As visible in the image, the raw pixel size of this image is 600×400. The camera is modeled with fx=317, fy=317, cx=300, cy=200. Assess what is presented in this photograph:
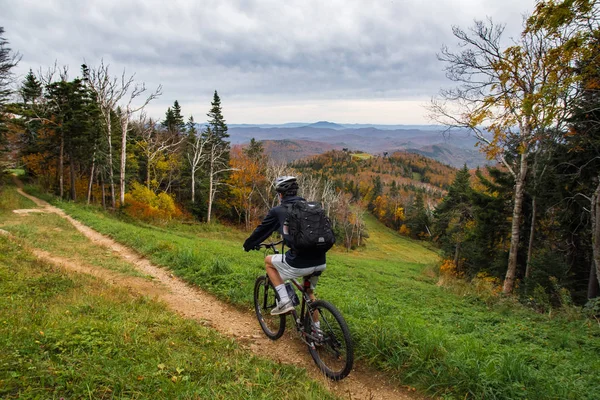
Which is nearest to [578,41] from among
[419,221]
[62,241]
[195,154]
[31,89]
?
[62,241]

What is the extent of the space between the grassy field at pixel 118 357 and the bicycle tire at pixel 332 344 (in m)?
0.40

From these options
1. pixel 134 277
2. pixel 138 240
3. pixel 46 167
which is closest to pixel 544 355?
pixel 134 277

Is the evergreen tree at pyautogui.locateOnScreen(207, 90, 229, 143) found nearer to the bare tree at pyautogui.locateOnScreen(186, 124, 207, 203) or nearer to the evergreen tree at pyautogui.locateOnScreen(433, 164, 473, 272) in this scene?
the bare tree at pyautogui.locateOnScreen(186, 124, 207, 203)

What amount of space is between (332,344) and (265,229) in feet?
5.63

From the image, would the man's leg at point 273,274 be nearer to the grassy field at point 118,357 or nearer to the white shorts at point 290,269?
the white shorts at point 290,269

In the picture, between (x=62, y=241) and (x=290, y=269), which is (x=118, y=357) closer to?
(x=290, y=269)

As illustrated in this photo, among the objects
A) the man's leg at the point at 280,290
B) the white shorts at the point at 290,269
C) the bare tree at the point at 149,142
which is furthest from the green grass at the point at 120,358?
the bare tree at the point at 149,142

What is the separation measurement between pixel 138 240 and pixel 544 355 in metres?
12.3

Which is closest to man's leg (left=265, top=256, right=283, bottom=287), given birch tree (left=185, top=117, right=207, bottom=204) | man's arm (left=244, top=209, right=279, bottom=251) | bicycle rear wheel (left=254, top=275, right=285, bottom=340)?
man's arm (left=244, top=209, right=279, bottom=251)

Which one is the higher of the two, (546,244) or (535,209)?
(535,209)

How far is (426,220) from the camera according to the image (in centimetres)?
8075

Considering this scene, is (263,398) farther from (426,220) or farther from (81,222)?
(426,220)

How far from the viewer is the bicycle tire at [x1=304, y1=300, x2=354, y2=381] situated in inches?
145

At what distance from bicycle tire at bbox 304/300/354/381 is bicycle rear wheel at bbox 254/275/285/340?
95cm
